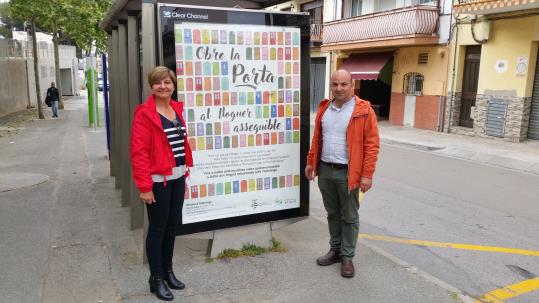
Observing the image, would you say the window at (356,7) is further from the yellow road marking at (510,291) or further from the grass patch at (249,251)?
the yellow road marking at (510,291)

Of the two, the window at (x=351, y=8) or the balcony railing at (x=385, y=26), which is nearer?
the balcony railing at (x=385, y=26)

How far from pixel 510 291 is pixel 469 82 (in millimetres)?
12839

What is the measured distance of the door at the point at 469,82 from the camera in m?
15.1

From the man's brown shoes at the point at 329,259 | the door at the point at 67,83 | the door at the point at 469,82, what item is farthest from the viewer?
the door at the point at 67,83

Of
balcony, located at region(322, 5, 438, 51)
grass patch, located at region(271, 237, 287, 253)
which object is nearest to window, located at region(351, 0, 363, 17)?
balcony, located at region(322, 5, 438, 51)

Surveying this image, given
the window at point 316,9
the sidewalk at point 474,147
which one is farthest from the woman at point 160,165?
the window at point 316,9

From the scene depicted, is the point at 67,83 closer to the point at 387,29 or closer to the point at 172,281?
the point at 387,29

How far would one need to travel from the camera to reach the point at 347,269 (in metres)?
4.05

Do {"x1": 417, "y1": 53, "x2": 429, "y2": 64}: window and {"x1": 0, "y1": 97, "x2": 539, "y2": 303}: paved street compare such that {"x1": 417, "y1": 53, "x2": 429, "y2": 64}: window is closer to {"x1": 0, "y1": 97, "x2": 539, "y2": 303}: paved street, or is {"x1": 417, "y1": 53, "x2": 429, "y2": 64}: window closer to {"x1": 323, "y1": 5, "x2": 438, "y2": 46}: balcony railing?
{"x1": 323, "y1": 5, "x2": 438, "y2": 46}: balcony railing

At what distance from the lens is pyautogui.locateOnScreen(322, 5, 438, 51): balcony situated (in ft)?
51.4

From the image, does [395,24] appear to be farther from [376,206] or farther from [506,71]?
[376,206]

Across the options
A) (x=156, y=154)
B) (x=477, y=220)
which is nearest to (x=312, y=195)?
(x=477, y=220)

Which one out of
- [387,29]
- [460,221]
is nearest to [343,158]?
[460,221]

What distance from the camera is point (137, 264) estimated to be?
4234mm
